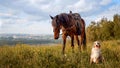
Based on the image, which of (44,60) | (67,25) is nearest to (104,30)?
(67,25)

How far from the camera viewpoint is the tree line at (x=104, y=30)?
40.8 meters

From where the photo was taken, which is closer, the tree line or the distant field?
the distant field

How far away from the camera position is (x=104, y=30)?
4159cm

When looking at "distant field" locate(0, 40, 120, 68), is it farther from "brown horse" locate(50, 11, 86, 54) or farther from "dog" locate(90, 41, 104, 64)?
"brown horse" locate(50, 11, 86, 54)

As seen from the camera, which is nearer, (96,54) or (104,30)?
(96,54)

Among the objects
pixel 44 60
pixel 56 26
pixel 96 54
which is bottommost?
pixel 44 60

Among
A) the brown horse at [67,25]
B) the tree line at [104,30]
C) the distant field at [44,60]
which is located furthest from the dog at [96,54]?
the tree line at [104,30]

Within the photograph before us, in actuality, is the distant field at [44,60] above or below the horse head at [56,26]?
below

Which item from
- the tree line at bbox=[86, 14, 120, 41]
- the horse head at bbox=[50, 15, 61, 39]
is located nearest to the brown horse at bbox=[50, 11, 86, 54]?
the horse head at bbox=[50, 15, 61, 39]

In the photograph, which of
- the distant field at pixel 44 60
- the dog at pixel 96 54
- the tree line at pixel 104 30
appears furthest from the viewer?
the tree line at pixel 104 30

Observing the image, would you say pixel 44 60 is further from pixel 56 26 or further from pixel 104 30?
pixel 104 30

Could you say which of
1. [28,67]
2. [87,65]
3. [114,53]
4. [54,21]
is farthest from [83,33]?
[28,67]

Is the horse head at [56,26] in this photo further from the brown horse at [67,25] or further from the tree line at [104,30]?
the tree line at [104,30]

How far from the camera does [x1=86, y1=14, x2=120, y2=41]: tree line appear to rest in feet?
134
